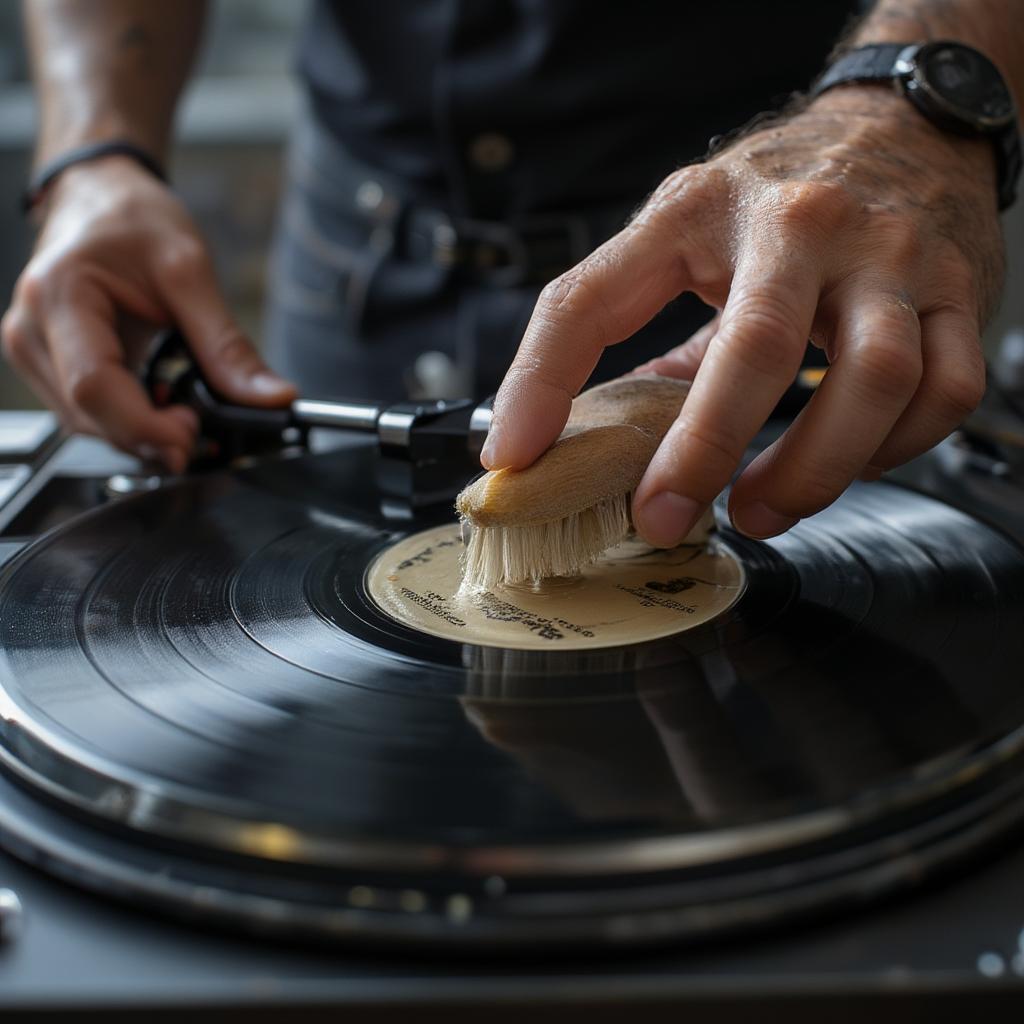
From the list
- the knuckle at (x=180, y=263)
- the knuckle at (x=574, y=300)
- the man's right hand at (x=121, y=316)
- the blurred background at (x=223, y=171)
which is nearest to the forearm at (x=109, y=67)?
the man's right hand at (x=121, y=316)

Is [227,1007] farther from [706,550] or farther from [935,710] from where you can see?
[706,550]

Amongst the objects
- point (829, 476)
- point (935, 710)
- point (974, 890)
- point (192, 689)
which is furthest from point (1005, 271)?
point (192, 689)

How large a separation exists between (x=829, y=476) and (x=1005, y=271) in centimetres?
29

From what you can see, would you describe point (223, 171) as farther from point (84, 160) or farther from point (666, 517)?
point (666, 517)

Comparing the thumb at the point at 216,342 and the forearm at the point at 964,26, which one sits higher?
the forearm at the point at 964,26

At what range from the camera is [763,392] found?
0.66 metres

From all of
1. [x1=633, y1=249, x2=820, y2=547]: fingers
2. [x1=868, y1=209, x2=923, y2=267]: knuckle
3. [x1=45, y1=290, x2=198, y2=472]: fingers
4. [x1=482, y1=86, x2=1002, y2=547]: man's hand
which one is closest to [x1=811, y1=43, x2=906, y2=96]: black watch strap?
[x1=482, y1=86, x2=1002, y2=547]: man's hand

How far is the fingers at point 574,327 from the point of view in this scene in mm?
704

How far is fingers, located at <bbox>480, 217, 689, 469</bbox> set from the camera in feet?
2.31

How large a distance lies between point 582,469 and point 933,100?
0.44m

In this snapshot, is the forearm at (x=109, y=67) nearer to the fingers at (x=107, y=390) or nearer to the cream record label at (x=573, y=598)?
the fingers at (x=107, y=390)

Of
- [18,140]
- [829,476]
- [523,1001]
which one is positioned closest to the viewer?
[523,1001]

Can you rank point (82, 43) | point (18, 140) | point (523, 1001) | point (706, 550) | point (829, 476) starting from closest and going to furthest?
point (523, 1001)
point (829, 476)
point (706, 550)
point (82, 43)
point (18, 140)

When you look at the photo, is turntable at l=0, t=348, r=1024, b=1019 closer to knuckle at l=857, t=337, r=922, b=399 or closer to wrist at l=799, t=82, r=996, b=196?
knuckle at l=857, t=337, r=922, b=399
